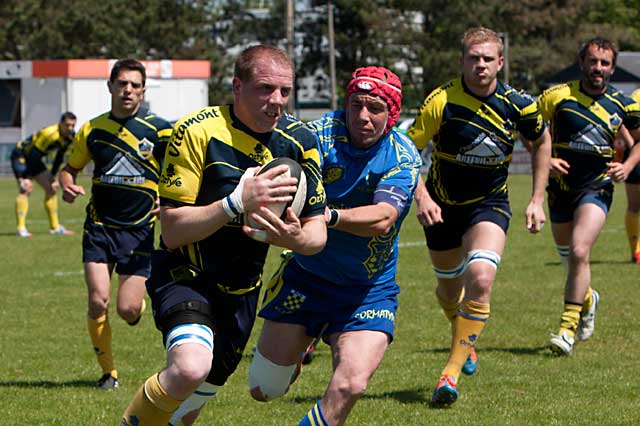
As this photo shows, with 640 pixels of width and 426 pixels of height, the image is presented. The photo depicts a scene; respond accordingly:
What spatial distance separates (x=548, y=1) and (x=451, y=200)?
216 feet

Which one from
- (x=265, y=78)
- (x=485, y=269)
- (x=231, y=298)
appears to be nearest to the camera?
(x=265, y=78)

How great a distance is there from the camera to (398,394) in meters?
7.80

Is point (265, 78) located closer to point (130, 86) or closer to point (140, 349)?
point (130, 86)

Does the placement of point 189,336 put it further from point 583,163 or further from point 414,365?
point 583,163

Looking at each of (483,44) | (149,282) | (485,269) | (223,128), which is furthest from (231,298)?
(483,44)

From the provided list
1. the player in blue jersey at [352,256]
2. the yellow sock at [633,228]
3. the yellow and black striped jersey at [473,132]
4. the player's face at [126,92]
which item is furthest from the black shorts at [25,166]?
the player in blue jersey at [352,256]

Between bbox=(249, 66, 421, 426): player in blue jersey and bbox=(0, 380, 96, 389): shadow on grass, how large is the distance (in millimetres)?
2779

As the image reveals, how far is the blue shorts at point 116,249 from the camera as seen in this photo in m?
8.21

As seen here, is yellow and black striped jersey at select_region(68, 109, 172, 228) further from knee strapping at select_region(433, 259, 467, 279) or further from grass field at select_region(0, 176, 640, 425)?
knee strapping at select_region(433, 259, 467, 279)

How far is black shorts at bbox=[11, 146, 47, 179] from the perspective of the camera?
19281 mm

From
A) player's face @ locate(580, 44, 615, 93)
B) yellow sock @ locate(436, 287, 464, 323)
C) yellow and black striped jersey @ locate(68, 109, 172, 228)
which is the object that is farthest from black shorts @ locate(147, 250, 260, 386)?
player's face @ locate(580, 44, 615, 93)

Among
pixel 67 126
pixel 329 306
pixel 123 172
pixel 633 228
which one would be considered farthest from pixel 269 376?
pixel 67 126

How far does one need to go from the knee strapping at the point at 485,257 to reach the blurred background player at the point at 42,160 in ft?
31.7

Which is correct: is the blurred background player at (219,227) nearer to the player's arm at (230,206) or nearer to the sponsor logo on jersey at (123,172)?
the player's arm at (230,206)
